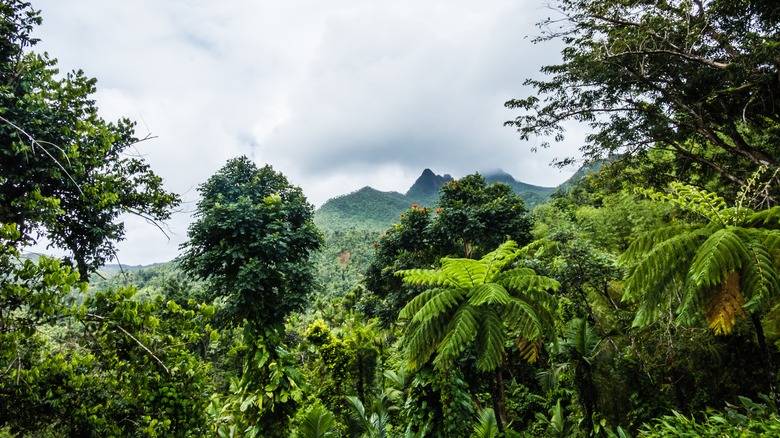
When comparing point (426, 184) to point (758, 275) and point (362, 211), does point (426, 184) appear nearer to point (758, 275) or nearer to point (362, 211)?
point (362, 211)

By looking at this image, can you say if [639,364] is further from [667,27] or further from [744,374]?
[667,27]

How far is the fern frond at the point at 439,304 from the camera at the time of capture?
13.5 feet

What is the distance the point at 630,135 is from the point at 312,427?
8902mm

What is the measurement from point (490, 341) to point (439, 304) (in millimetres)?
687

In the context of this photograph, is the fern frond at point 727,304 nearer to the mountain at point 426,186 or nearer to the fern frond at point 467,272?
the fern frond at point 467,272

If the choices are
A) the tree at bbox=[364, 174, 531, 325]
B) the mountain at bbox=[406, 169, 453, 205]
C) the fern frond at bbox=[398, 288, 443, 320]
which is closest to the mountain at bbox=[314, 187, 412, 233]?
the mountain at bbox=[406, 169, 453, 205]

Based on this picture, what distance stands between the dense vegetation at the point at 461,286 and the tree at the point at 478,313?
31 mm

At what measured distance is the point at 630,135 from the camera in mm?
8094

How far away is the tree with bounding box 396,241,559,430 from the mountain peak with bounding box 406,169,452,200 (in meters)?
102

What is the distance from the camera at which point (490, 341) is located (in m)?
4.00

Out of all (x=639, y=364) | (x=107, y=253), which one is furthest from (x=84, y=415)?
(x=639, y=364)

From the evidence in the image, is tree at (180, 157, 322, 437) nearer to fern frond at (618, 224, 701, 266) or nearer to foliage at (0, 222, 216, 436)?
foliage at (0, 222, 216, 436)

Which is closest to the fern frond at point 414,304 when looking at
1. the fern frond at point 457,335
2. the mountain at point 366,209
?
the fern frond at point 457,335

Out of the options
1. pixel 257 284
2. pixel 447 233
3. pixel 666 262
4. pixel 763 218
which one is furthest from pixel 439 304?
pixel 447 233
